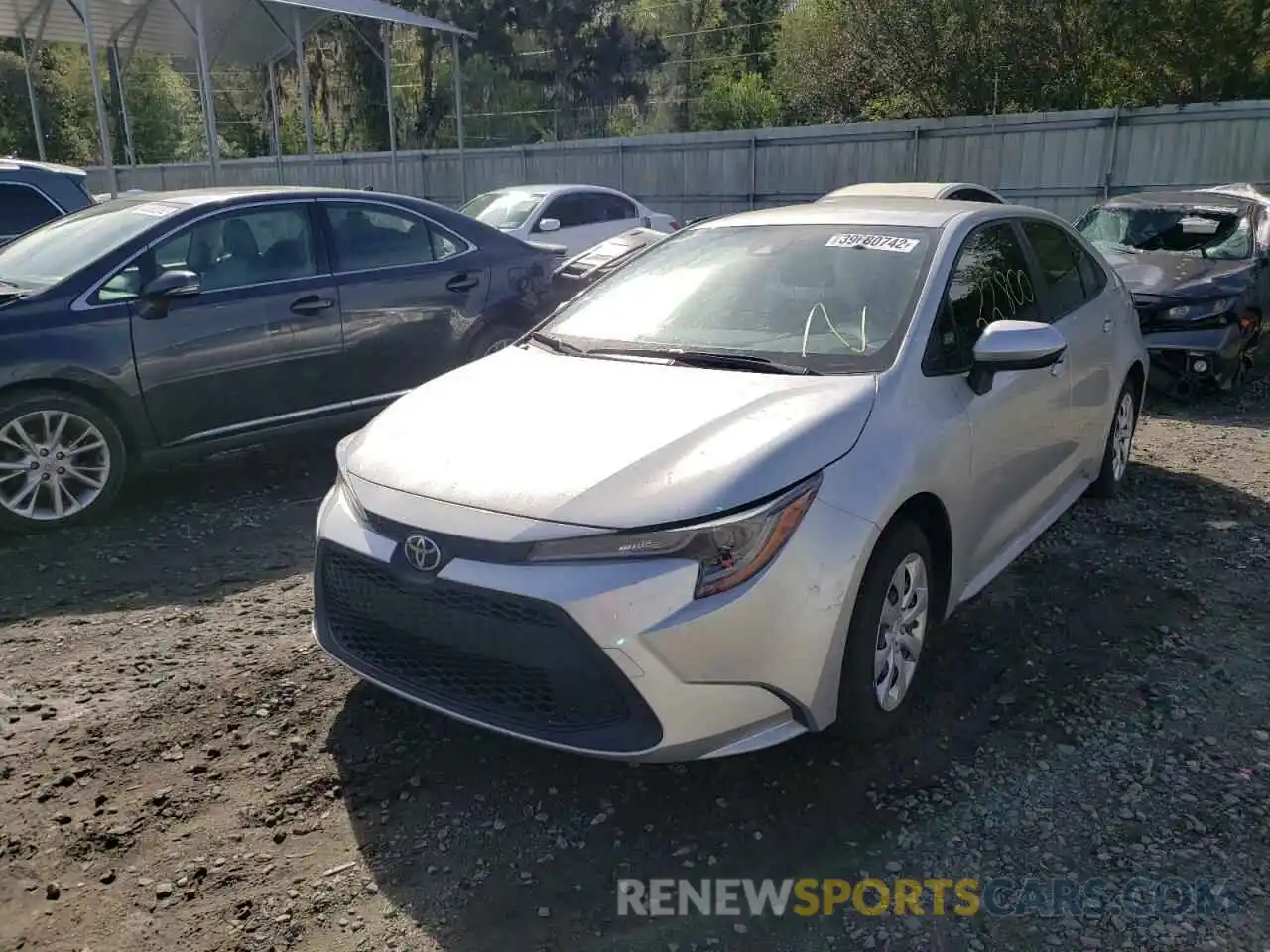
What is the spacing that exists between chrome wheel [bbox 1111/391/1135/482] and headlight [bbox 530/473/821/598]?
3410 millimetres

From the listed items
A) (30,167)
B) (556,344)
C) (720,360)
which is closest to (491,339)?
(556,344)

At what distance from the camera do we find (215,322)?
215 inches

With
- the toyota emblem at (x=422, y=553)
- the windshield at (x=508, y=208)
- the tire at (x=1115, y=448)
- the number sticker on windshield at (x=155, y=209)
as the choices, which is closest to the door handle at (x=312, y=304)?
the number sticker on windshield at (x=155, y=209)

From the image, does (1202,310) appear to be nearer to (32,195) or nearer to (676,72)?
(32,195)

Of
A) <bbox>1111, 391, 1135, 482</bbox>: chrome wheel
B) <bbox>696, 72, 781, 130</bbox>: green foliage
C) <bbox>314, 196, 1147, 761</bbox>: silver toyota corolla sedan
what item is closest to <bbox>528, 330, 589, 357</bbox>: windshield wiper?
<bbox>314, 196, 1147, 761</bbox>: silver toyota corolla sedan

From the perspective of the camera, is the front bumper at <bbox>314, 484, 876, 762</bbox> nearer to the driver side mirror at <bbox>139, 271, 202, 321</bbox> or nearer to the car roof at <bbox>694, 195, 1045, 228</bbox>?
the car roof at <bbox>694, 195, 1045, 228</bbox>

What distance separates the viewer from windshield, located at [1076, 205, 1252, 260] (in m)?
8.47

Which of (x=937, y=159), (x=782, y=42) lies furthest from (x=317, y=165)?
(x=937, y=159)

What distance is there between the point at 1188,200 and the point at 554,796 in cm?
881

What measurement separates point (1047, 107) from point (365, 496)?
778 inches

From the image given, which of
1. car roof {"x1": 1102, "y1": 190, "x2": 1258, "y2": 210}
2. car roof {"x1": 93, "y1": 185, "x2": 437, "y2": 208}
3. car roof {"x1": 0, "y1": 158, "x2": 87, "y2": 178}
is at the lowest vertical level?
car roof {"x1": 1102, "y1": 190, "x2": 1258, "y2": 210}

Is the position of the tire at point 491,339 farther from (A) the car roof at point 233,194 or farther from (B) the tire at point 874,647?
(B) the tire at point 874,647

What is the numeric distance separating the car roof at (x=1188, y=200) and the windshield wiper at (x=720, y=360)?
24.4 feet

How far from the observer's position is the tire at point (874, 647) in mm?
2828
